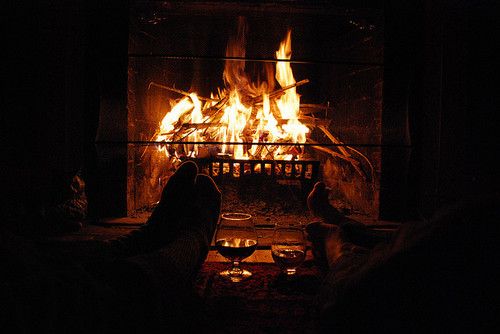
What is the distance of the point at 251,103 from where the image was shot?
1.91m

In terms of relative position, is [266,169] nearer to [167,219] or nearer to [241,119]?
[241,119]

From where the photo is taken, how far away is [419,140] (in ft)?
5.75

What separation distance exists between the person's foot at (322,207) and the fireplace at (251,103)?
21 centimetres

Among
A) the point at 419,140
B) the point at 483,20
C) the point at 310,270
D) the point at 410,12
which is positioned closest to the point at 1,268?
the point at 310,270

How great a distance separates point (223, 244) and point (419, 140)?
1.03m

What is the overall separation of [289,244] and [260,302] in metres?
0.19

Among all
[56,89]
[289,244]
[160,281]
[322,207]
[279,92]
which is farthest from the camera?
[279,92]

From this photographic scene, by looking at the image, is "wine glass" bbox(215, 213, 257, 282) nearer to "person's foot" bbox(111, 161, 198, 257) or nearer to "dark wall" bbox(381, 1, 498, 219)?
"person's foot" bbox(111, 161, 198, 257)

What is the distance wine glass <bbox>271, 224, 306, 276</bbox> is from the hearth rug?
0.42 ft

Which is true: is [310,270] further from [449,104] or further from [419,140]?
[449,104]

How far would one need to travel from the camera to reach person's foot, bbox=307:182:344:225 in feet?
5.07

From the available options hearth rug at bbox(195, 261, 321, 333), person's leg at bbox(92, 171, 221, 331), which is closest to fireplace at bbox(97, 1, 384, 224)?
hearth rug at bbox(195, 261, 321, 333)

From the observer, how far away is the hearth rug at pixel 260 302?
103 centimetres

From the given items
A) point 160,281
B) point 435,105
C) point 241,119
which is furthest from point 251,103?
point 160,281
